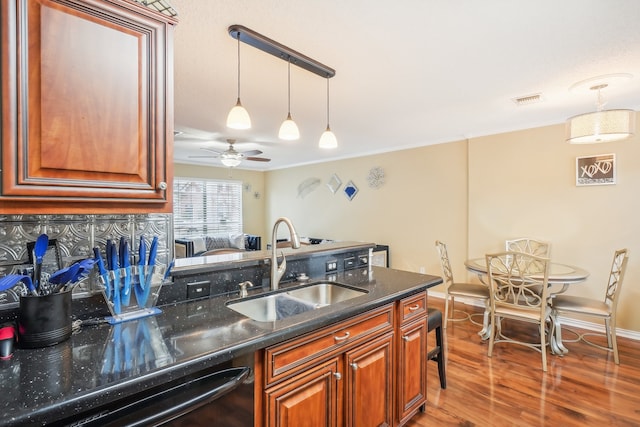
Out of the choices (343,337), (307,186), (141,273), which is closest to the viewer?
(141,273)

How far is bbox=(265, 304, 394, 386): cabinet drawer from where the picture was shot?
1.20 meters

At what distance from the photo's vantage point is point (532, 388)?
7.88 feet

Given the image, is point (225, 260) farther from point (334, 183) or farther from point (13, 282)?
point (334, 183)

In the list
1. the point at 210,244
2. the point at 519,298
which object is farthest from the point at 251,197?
the point at 519,298

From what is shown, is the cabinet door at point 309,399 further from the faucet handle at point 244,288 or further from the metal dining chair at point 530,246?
the metal dining chair at point 530,246

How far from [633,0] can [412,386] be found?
2371 mm

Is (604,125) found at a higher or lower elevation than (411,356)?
higher

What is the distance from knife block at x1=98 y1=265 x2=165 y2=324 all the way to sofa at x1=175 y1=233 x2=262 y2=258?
14.2ft

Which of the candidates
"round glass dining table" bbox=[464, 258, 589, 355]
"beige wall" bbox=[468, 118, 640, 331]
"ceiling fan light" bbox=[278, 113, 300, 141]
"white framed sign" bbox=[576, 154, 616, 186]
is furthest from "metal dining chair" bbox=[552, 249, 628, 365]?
"ceiling fan light" bbox=[278, 113, 300, 141]

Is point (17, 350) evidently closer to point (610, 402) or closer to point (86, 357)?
point (86, 357)

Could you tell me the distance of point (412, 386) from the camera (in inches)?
74.5

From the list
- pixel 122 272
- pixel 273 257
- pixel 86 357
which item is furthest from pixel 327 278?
pixel 86 357

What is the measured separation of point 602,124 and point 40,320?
3.60m

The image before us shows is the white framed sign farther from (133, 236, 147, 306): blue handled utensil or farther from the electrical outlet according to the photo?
(133, 236, 147, 306): blue handled utensil
